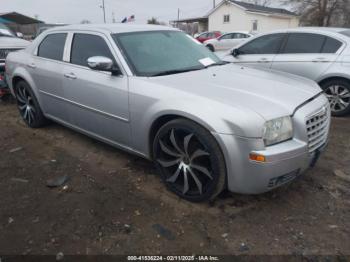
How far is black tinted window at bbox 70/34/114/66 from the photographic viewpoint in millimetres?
3497

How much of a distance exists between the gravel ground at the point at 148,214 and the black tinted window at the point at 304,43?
259 cm

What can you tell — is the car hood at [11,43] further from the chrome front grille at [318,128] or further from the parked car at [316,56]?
the chrome front grille at [318,128]

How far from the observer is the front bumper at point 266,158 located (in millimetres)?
2395

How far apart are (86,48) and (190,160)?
204cm

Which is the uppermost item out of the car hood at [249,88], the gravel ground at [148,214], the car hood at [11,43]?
the car hood at [11,43]

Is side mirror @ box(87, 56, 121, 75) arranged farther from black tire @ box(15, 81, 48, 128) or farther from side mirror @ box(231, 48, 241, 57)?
side mirror @ box(231, 48, 241, 57)

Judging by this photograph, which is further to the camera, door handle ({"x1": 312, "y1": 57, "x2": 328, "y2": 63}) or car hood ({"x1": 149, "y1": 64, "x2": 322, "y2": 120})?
door handle ({"x1": 312, "y1": 57, "x2": 328, "y2": 63})

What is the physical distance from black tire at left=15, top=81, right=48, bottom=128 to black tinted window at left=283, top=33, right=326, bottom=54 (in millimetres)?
4681

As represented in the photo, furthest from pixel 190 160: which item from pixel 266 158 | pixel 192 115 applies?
pixel 266 158

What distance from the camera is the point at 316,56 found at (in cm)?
553

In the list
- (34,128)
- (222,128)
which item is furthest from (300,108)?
(34,128)

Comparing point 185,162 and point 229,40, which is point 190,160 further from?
point 229,40

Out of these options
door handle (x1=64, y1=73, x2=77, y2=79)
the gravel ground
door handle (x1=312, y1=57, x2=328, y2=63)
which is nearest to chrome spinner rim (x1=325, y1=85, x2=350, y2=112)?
door handle (x1=312, y1=57, x2=328, y2=63)

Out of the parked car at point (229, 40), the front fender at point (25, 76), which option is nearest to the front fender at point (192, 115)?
the front fender at point (25, 76)
